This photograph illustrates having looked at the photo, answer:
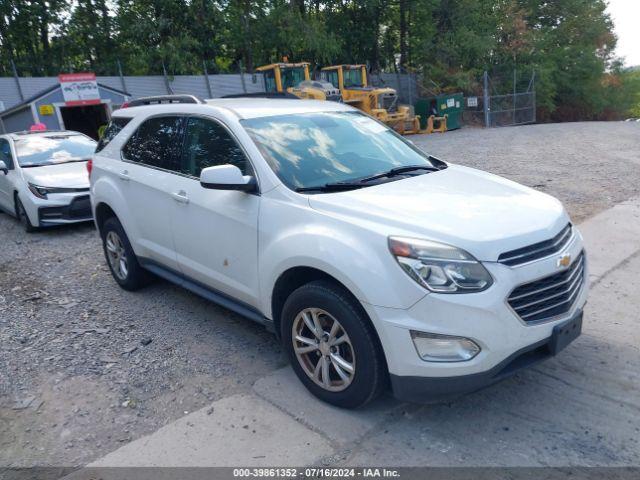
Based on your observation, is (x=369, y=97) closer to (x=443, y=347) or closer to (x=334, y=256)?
(x=334, y=256)

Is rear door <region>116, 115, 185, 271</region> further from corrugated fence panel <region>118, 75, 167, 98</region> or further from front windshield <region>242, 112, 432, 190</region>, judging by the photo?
corrugated fence panel <region>118, 75, 167, 98</region>

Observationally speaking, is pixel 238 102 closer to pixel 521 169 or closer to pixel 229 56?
pixel 521 169

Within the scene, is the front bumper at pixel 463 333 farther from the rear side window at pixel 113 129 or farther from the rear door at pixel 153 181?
the rear side window at pixel 113 129

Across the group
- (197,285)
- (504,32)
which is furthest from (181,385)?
(504,32)

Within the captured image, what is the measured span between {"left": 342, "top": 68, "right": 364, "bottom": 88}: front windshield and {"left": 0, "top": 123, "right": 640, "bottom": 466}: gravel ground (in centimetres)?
1762

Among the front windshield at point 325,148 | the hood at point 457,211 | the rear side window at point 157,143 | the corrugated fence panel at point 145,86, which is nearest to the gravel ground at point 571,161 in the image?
the front windshield at point 325,148

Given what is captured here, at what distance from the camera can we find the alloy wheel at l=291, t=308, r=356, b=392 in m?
2.95

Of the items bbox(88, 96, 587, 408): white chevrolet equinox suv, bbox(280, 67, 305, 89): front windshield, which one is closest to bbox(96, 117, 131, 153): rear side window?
bbox(88, 96, 587, 408): white chevrolet equinox suv

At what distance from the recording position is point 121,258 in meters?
5.19

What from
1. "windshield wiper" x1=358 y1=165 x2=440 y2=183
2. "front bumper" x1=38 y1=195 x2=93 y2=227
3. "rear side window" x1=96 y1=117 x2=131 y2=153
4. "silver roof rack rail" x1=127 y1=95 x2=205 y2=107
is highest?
"silver roof rack rail" x1=127 y1=95 x2=205 y2=107

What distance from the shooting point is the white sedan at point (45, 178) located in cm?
778

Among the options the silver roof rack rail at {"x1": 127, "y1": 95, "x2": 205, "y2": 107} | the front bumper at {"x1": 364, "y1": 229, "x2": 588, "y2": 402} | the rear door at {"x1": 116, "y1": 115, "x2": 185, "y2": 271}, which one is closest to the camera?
the front bumper at {"x1": 364, "y1": 229, "x2": 588, "y2": 402}

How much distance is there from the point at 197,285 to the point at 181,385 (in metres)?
0.90

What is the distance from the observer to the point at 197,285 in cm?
418
